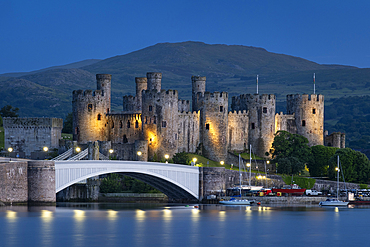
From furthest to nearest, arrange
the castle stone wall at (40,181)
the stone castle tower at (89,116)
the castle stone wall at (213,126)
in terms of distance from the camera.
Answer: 1. the castle stone wall at (213,126)
2. the stone castle tower at (89,116)
3. the castle stone wall at (40,181)

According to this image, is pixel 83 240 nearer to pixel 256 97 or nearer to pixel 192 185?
pixel 192 185

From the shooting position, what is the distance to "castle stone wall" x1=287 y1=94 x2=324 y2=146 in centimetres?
11288

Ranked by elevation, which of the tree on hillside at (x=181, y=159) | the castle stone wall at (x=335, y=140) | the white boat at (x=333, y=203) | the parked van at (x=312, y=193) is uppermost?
the castle stone wall at (x=335, y=140)

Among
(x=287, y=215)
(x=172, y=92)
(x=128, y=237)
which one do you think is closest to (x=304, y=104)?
(x=172, y=92)

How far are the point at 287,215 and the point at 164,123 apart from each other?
29761 mm

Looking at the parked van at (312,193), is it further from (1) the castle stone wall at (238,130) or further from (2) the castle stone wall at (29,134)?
(2) the castle stone wall at (29,134)

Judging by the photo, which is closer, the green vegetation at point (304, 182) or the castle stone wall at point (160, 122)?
the green vegetation at point (304, 182)

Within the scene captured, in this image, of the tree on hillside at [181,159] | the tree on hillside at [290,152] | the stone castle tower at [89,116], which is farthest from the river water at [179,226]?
the stone castle tower at [89,116]

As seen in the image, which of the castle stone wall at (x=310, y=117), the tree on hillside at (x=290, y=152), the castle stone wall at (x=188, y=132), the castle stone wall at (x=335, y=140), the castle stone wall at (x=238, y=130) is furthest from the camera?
the castle stone wall at (x=335, y=140)

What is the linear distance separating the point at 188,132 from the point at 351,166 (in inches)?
942

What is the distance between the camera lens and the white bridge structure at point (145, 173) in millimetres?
74375

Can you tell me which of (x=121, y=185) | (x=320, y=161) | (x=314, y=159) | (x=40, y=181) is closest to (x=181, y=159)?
(x=121, y=185)

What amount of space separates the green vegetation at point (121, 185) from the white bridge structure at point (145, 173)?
15.1ft

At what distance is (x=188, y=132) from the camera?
104 meters
